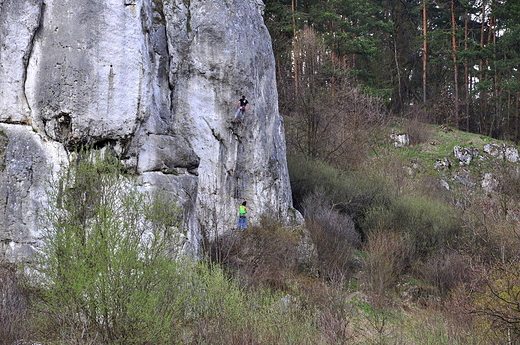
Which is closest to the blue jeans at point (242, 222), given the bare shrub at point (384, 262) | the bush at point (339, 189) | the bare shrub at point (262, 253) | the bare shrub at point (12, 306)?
the bare shrub at point (262, 253)

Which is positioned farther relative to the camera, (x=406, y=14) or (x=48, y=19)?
(x=406, y=14)

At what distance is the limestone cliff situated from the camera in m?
11.1

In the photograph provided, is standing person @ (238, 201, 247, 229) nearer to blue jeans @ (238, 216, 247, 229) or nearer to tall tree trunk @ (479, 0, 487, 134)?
blue jeans @ (238, 216, 247, 229)

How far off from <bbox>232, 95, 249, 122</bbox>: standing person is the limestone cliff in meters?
0.27

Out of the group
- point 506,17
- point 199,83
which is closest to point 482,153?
point 506,17

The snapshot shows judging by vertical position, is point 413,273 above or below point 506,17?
below

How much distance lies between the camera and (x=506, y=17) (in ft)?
96.5

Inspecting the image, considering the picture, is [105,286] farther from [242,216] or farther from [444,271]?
[444,271]

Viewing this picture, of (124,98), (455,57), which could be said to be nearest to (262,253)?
(124,98)

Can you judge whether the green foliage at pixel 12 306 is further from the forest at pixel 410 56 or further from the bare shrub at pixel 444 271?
the forest at pixel 410 56

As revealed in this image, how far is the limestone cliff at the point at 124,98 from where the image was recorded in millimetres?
11148

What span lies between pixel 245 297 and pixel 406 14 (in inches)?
1028

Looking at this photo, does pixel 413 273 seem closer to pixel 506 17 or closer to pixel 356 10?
pixel 356 10

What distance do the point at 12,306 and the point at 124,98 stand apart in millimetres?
5152
